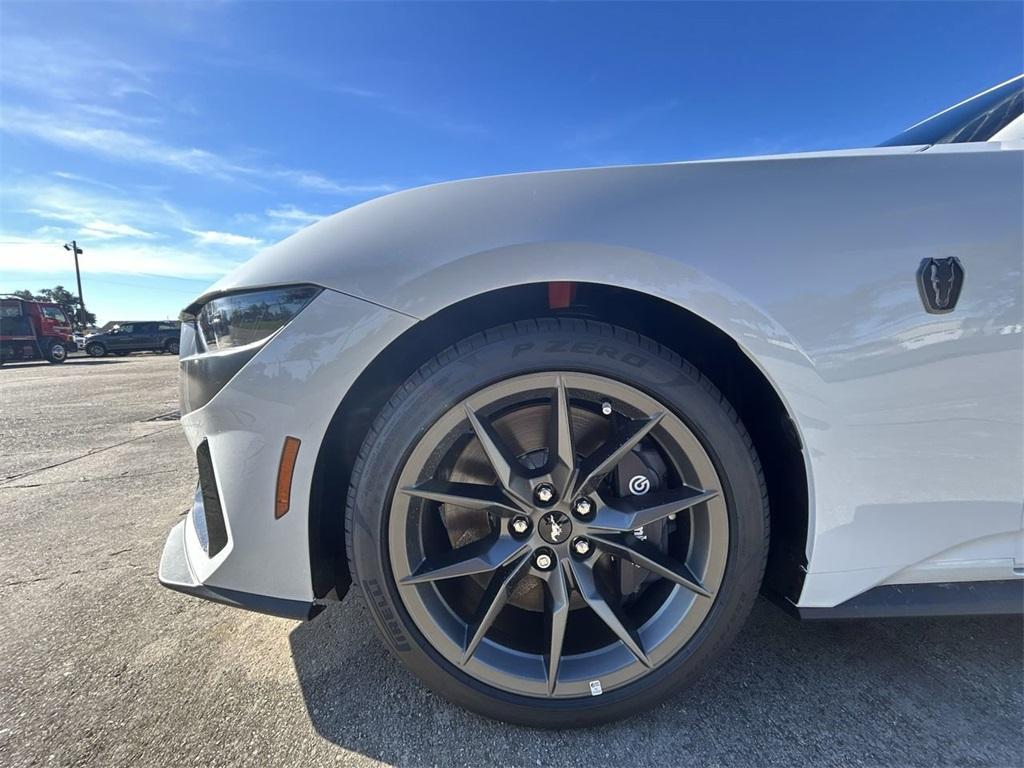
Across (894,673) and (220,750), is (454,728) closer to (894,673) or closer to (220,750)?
(220,750)

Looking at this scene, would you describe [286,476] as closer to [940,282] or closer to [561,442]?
[561,442]

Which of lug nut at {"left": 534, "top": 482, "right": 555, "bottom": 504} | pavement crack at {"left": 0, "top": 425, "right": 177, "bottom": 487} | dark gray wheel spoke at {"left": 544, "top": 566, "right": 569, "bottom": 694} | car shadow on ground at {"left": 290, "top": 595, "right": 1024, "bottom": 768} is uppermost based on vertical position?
lug nut at {"left": 534, "top": 482, "right": 555, "bottom": 504}

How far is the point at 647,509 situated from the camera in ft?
4.35

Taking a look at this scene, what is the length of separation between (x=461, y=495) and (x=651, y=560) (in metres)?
0.54

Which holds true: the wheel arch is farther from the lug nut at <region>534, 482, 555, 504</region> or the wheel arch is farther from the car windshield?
the car windshield

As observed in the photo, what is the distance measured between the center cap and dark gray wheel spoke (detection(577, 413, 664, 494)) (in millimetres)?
87

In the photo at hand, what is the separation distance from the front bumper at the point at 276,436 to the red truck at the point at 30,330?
78.3 feet

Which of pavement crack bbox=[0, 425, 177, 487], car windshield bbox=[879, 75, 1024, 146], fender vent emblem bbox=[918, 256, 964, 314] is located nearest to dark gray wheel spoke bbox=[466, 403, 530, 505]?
fender vent emblem bbox=[918, 256, 964, 314]

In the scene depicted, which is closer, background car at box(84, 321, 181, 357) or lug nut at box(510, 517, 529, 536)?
lug nut at box(510, 517, 529, 536)

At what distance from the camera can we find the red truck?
1789 centimetres

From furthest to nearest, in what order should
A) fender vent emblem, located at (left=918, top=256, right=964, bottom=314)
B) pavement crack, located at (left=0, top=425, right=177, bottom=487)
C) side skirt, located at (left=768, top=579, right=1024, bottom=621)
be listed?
pavement crack, located at (left=0, top=425, right=177, bottom=487) < side skirt, located at (left=768, top=579, right=1024, bottom=621) < fender vent emblem, located at (left=918, top=256, right=964, bottom=314)

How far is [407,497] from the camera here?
129 centimetres

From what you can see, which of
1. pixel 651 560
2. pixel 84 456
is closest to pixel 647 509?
pixel 651 560

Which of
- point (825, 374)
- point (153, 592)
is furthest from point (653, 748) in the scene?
point (153, 592)
